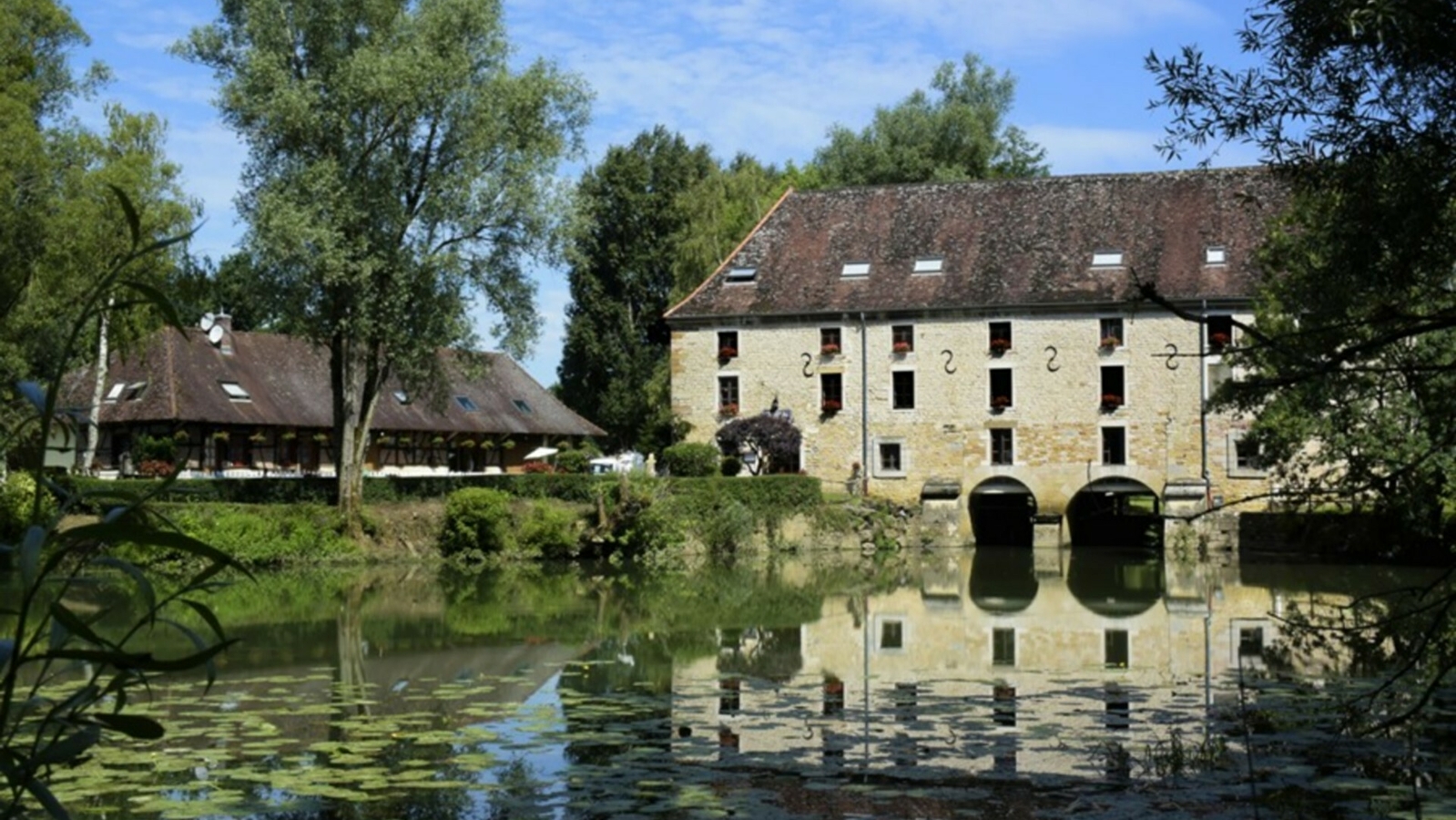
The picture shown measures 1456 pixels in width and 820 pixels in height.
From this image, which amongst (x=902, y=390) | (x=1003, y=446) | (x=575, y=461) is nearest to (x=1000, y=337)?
(x=1003, y=446)

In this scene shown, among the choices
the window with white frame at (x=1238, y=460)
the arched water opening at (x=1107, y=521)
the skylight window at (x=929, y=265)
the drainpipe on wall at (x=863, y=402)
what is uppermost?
the skylight window at (x=929, y=265)

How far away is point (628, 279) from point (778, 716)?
4496 cm

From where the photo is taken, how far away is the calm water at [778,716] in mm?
8742

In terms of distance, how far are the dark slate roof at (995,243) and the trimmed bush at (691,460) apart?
468cm

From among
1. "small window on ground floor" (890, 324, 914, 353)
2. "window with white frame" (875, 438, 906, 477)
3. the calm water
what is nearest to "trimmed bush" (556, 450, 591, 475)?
"window with white frame" (875, 438, 906, 477)

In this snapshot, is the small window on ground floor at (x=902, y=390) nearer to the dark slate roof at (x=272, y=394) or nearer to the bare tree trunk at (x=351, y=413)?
the dark slate roof at (x=272, y=394)

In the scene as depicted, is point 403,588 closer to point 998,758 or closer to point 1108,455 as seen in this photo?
point 998,758

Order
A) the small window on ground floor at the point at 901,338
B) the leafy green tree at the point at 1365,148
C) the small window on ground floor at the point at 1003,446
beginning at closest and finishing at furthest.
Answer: the leafy green tree at the point at 1365,148 → the small window on ground floor at the point at 1003,446 → the small window on ground floor at the point at 901,338

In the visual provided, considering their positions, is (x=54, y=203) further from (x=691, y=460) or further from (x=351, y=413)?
(x=691, y=460)

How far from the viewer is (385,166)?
31.1m

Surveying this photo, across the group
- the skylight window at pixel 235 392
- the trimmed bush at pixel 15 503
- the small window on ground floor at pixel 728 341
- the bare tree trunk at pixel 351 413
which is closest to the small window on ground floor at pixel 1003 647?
the bare tree trunk at pixel 351 413

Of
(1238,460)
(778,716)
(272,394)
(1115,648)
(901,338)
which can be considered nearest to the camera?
(778,716)

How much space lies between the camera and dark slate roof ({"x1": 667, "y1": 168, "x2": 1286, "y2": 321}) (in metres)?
39.1

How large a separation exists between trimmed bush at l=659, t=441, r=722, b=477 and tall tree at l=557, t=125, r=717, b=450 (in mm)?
17565
